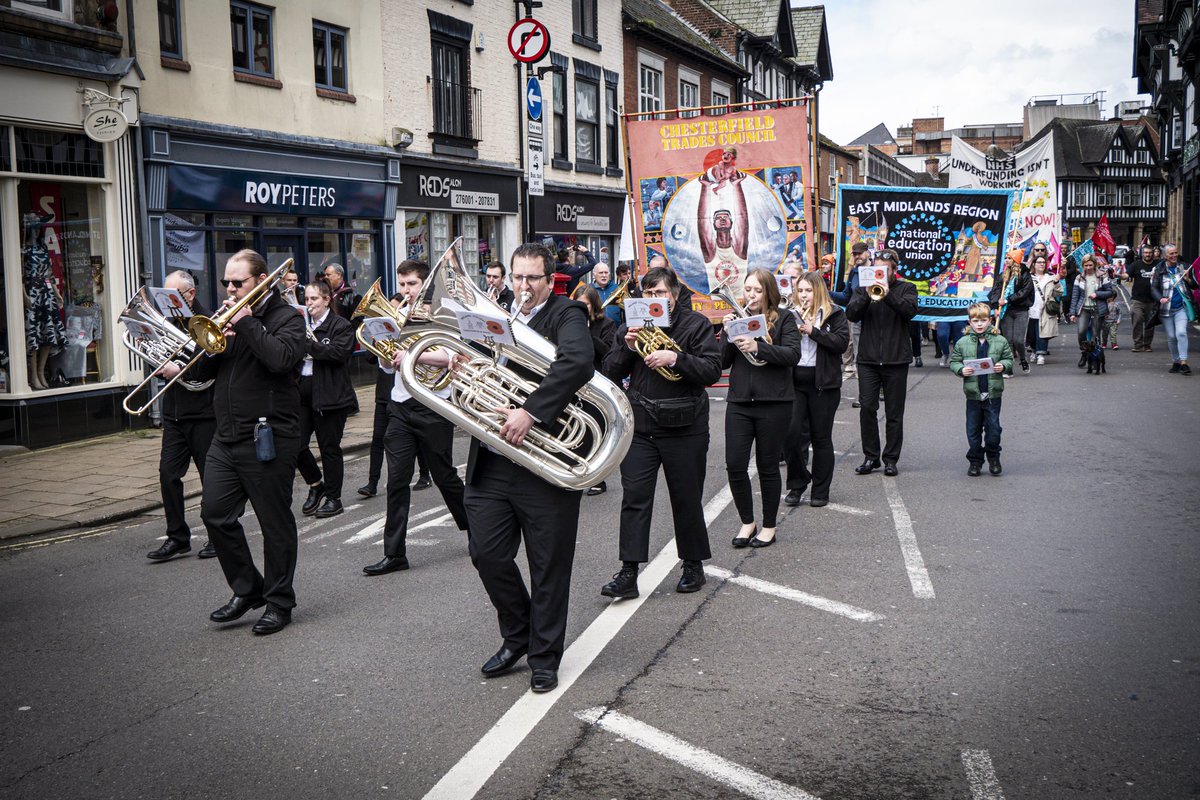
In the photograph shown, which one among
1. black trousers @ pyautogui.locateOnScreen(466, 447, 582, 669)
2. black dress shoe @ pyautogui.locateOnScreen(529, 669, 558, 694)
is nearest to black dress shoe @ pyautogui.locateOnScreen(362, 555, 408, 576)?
black trousers @ pyautogui.locateOnScreen(466, 447, 582, 669)

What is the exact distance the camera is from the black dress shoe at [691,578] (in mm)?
6691

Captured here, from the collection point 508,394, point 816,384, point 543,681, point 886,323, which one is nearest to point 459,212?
point 886,323

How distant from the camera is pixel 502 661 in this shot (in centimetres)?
536

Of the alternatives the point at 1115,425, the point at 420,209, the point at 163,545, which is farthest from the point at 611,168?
the point at 163,545

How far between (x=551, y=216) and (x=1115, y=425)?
49.5ft

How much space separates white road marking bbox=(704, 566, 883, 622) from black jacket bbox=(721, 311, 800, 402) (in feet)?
3.92

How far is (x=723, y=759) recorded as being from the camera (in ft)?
14.4

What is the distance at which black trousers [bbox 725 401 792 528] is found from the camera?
7.71 m

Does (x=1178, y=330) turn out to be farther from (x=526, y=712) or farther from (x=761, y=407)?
(x=526, y=712)

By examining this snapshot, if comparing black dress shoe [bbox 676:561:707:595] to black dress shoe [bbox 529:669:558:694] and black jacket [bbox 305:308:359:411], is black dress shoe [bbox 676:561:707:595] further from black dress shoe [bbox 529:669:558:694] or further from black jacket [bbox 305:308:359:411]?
black jacket [bbox 305:308:359:411]

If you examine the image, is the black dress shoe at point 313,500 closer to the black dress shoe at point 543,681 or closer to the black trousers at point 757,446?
the black trousers at point 757,446

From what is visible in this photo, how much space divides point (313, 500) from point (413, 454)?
227 cm

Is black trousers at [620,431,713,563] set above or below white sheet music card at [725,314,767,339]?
below

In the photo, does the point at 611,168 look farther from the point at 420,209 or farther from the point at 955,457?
the point at 955,457
